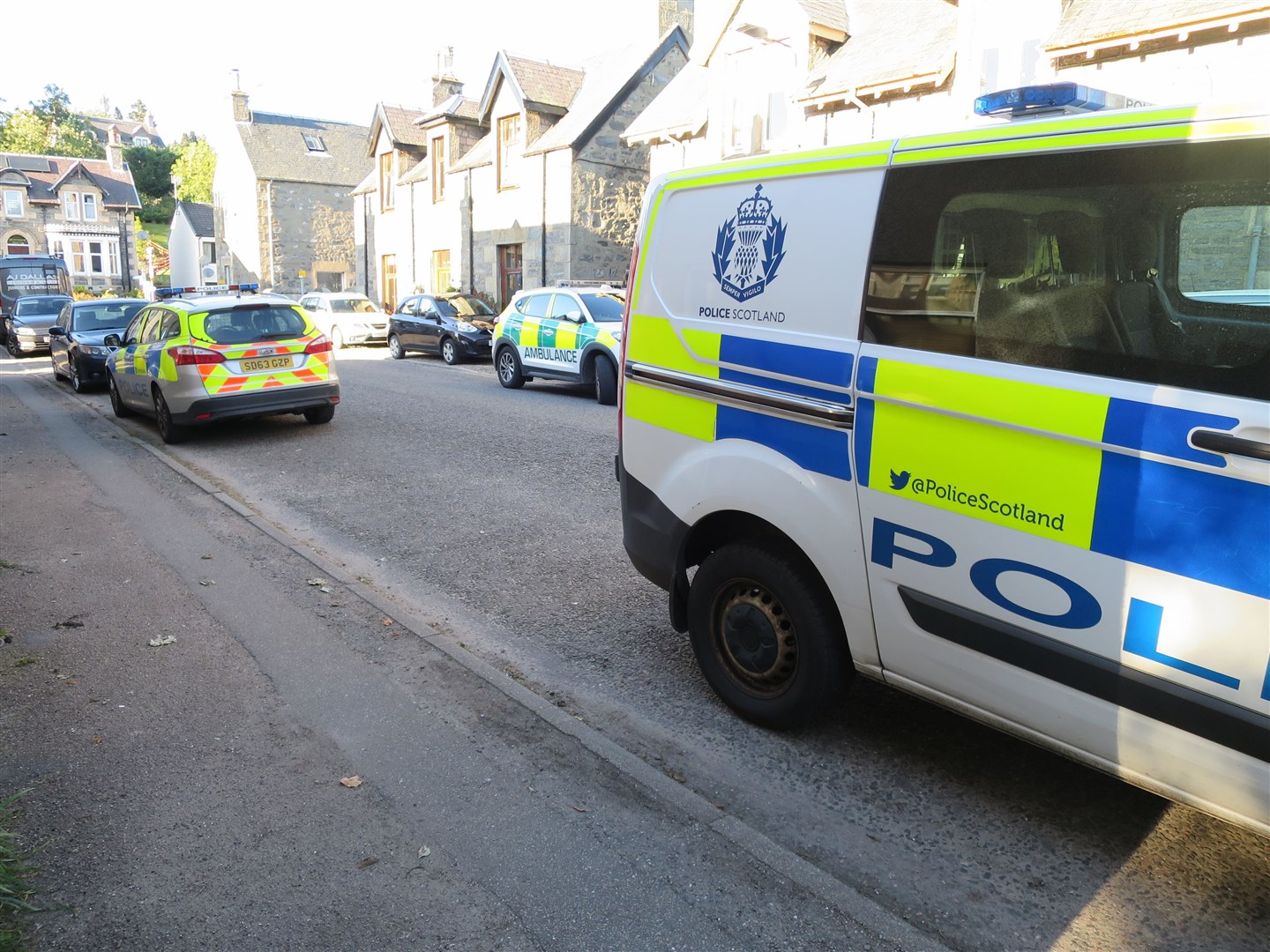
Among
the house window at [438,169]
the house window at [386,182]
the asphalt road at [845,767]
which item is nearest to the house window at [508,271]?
the house window at [438,169]

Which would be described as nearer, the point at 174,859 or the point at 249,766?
the point at 174,859

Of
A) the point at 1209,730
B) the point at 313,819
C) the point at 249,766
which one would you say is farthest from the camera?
the point at 249,766

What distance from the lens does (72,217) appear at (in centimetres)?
6900

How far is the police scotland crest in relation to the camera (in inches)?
140

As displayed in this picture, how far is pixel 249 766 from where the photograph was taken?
12.0 feet

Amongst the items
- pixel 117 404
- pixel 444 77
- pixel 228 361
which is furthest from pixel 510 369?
pixel 444 77

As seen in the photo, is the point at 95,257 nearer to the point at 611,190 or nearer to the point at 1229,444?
the point at 611,190

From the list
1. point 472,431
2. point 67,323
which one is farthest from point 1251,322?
point 67,323

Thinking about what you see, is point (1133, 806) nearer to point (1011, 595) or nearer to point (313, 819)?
→ point (1011, 595)

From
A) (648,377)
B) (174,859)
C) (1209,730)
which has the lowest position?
(174,859)

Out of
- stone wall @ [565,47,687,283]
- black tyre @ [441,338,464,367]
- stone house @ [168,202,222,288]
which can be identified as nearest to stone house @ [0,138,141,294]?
stone house @ [168,202,222,288]

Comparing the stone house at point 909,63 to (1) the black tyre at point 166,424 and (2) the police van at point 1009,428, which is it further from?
(1) the black tyre at point 166,424

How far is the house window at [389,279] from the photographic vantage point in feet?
118

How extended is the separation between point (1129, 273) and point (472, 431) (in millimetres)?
9333
